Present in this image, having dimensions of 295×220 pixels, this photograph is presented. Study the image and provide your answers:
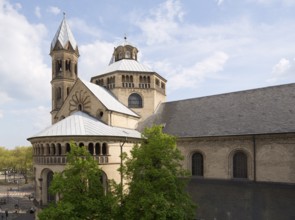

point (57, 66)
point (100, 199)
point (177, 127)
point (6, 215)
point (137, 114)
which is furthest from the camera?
point (57, 66)

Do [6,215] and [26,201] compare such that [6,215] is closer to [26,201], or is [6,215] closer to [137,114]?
[26,201]

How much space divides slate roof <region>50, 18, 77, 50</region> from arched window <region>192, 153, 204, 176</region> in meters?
28.1

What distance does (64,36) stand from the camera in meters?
44.6

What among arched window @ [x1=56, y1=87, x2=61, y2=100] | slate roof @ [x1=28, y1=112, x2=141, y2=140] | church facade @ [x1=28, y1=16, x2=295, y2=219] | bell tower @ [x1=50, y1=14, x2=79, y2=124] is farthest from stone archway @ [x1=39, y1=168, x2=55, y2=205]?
arched window @ [x1=56, y1=87, x2=61, y2=100]

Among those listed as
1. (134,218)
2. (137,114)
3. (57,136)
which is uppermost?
(137,114)

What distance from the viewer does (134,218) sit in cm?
1780

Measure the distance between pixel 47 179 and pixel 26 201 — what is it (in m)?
29.4

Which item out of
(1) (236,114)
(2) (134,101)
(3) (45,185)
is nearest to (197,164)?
(1) (236,114)

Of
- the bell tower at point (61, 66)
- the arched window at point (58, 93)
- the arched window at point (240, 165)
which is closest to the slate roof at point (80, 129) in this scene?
the arched window at point (240, 165)

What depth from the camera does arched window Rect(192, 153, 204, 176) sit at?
28.7 m

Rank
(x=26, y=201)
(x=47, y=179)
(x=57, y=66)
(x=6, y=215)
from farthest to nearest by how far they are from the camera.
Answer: (x=26, y=201) < (x=57, y=66) < (x=6, y=215) < (x=47, y=179)

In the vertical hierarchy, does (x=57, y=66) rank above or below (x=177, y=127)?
above

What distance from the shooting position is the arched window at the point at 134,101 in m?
37.0

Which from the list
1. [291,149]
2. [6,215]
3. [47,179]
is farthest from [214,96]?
[6,215]
